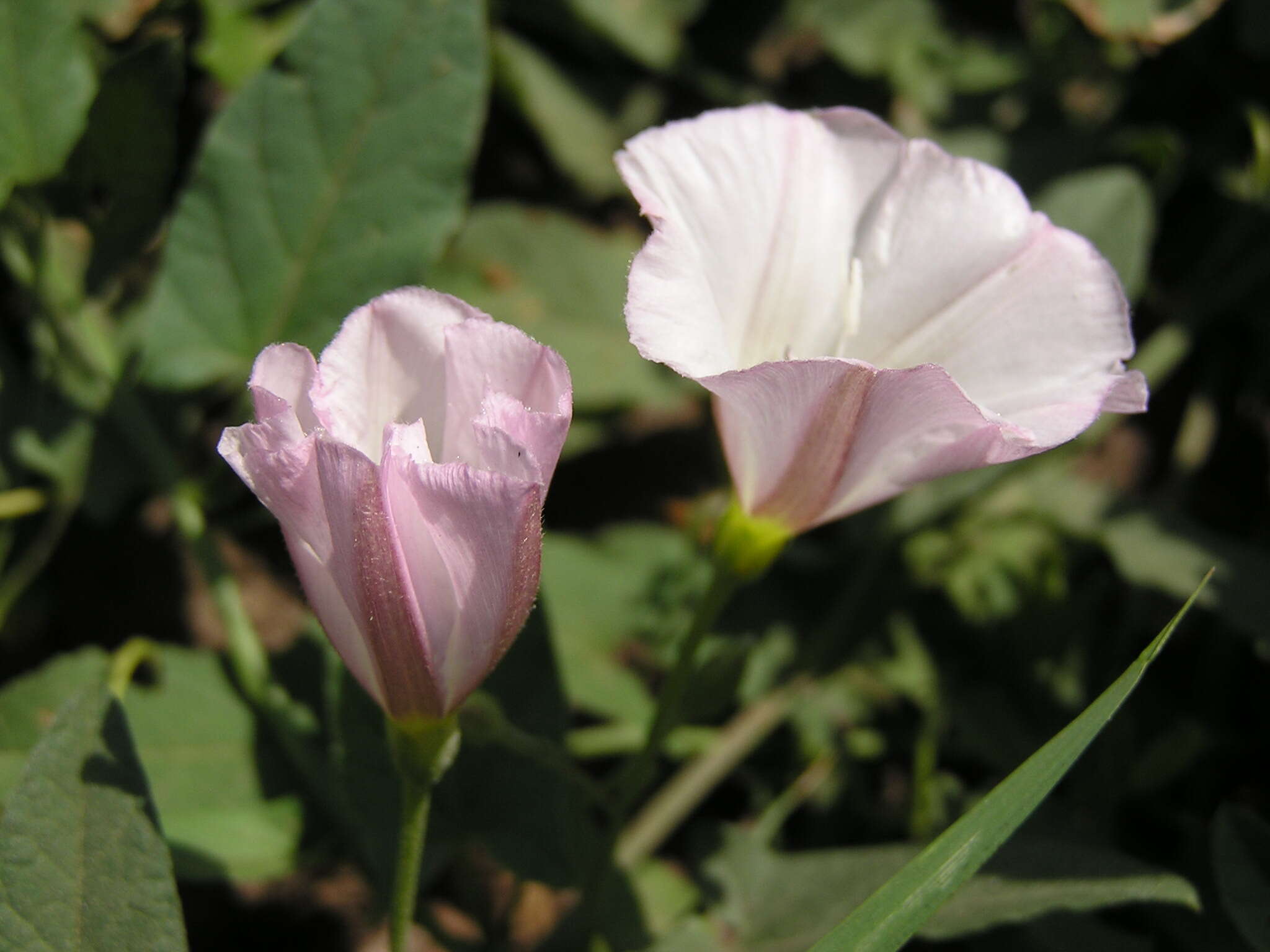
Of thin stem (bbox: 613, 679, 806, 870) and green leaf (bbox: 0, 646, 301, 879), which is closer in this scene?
green leaf (bbox: 0, 646, 301, 879)

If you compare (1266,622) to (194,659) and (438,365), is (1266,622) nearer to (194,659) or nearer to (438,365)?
(438,365)

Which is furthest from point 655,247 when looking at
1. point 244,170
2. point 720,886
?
point 720,886

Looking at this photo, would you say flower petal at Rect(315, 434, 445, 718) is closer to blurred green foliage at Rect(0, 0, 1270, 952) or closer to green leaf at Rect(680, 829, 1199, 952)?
blurred green foliage at Rect(0, 0, 1270, 952)

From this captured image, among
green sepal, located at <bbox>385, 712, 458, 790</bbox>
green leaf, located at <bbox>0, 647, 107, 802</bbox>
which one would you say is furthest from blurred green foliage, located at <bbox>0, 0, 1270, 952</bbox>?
green sepal, located at <bbox>385, 712, 458, 790</bbox>

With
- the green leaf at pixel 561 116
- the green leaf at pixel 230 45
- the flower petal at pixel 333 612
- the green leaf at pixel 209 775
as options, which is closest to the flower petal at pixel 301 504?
the flower petal at pixel 333 612

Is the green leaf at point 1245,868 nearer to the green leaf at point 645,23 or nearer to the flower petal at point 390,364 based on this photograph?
the flower petal at point 390,364

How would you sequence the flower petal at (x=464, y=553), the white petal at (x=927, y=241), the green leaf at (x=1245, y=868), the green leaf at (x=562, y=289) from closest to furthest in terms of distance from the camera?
the flower petal at (x=464, y=553)
the white petal at (x=927, y=241)
the green leaf at (x=1245, y=868)
the green leaf at (x=562, y=289)

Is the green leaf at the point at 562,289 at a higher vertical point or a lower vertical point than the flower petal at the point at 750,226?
lower

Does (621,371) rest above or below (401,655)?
below
